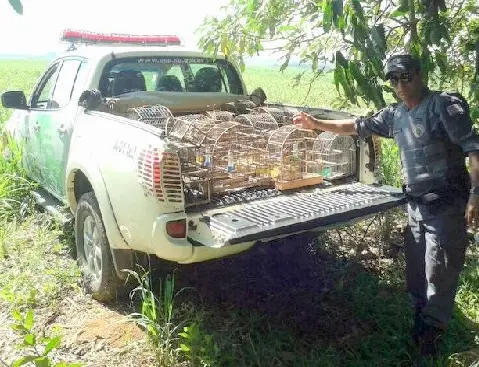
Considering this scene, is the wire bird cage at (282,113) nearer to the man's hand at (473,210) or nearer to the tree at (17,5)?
the man's hand at (473,210)

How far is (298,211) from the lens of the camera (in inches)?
122

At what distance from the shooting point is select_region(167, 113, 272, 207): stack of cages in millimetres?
3236

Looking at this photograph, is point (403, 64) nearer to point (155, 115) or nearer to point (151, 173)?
point (151, 173)

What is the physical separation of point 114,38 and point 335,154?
324 cm

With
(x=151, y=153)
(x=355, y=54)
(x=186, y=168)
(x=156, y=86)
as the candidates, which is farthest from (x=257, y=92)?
(x=151, y=153)

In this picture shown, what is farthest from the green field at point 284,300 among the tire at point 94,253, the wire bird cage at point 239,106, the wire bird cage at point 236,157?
the wire bird cage at point 239,106

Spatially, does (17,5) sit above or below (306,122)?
above

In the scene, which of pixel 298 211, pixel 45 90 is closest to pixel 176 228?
pixel 298 211

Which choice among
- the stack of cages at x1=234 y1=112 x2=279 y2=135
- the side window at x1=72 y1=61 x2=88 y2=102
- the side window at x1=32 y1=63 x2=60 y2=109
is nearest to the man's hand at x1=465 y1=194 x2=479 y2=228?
the stack of cages at x1=234 y1=112 x2=279 y2=135

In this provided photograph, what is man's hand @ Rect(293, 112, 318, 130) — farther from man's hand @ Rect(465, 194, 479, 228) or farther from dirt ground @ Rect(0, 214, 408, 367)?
man's hand @ Rect(465, 194, 479, 228)

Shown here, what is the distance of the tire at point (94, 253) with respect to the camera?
3564mm

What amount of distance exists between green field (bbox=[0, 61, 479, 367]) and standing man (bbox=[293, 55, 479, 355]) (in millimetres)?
356

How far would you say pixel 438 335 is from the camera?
10.1ft

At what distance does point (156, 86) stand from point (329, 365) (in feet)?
10.2
